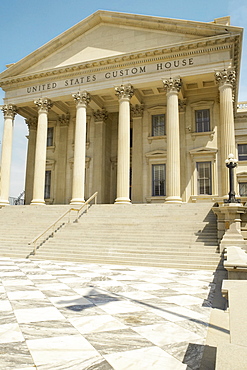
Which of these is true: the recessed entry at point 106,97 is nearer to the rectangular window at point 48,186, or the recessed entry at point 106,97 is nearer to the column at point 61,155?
the column at point 61,155

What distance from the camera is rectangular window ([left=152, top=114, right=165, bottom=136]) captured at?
2759 centimetres

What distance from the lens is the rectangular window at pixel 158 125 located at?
27.6 metres

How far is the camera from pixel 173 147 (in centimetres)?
2181

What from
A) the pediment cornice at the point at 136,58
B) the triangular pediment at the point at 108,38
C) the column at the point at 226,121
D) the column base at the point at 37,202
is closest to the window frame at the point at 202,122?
the pediment cornice at the point at 136,58

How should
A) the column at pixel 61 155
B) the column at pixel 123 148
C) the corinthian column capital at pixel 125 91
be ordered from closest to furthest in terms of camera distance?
the column at pixel 123 148
the corinthian column capital at pixel 125 91
the column at pixel 61 155

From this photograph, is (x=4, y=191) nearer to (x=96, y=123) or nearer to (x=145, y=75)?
(x=96, y=123)

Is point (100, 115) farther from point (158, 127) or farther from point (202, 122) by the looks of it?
point (202, 122)

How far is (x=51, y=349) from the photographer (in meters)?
3.95

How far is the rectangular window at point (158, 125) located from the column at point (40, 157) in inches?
362

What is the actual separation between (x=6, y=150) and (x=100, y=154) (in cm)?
811

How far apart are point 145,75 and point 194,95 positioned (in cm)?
541

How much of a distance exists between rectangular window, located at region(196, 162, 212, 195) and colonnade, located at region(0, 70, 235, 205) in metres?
4.65

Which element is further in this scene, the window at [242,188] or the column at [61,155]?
the column at [61,155]

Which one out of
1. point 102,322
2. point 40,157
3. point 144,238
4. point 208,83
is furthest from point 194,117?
point 102,322
